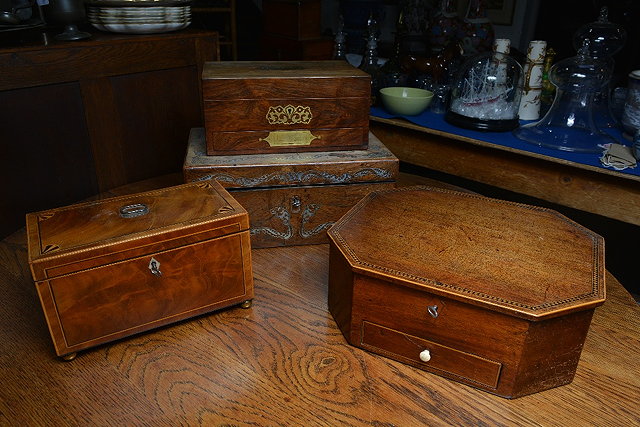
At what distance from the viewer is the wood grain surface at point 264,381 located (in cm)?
67

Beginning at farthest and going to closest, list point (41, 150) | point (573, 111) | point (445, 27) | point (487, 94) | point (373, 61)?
point (445, 27), point (373, 61), point (487, 94), point (573, 111), point (41, 150)

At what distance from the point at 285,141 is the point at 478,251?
0.50 metres

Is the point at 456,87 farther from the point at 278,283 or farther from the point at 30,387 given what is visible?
the point at 30,387

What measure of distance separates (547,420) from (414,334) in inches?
8.0

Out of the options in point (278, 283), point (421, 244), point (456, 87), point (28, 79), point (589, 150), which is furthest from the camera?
point (456, 87)

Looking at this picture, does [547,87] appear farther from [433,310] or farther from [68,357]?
[68,357]

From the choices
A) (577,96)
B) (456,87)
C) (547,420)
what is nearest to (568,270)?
(547,420)

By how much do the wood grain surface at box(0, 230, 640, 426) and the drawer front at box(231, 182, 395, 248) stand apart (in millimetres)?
229

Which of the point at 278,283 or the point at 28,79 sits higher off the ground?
the point at 28,79

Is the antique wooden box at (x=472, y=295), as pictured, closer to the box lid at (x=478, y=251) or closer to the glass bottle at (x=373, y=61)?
the box lid at (x=478, y=251)

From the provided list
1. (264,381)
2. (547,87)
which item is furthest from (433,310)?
(547,87)

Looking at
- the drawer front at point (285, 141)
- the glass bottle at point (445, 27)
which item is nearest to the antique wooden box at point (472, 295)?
the drawer front at point (285, 141)

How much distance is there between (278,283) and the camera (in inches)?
37.8

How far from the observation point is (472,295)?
673 mm
